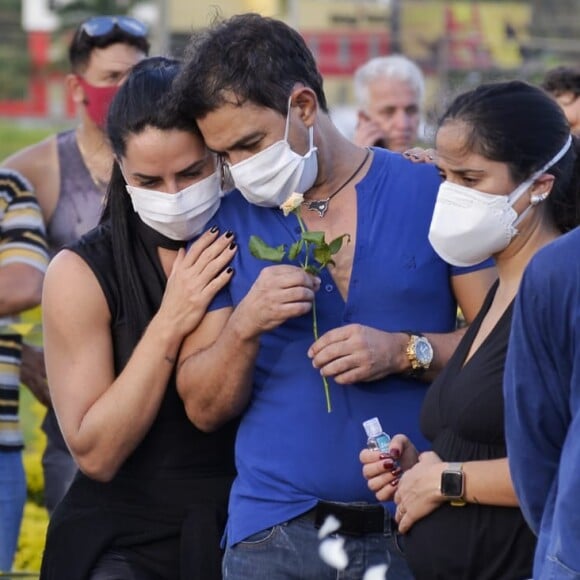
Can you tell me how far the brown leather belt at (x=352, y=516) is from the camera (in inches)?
125

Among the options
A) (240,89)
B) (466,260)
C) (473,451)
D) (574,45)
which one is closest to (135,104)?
(240,89)

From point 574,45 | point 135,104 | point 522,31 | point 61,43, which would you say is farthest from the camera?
point 61,43

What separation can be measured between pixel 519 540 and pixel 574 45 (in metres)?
14.2

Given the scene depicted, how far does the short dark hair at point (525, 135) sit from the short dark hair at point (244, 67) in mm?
464

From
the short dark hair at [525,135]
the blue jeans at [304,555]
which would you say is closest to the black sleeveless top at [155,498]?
the blue jeans at [304,555]

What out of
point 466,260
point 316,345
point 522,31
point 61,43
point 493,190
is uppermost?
point 493,190

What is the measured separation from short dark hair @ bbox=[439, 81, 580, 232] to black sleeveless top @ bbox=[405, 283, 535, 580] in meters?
0.28

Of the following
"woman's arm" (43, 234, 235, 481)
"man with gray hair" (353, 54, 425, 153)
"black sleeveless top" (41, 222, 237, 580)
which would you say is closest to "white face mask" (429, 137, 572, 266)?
"woman's arm" (43, 234, 235, 481)

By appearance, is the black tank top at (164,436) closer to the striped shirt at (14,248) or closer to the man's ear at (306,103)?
the man's ear at (306,103)

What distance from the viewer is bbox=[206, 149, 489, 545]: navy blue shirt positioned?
3.20 meters

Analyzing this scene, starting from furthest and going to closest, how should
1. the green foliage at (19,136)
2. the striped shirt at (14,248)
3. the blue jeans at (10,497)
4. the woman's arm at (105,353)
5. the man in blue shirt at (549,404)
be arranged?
the green foliage at (19,136) → the blue jeans at (10,497) → the striped shirt at (14,248) → the woman's arm at (105,353) → the man in blue shirt at (549,404)

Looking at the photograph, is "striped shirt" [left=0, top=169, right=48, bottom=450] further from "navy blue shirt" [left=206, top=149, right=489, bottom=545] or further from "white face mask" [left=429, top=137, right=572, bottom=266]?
"white face mask" [left=429, top=137, right=572, bottom=266]

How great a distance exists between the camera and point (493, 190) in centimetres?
294

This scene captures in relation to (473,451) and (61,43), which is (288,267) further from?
(61,43)
